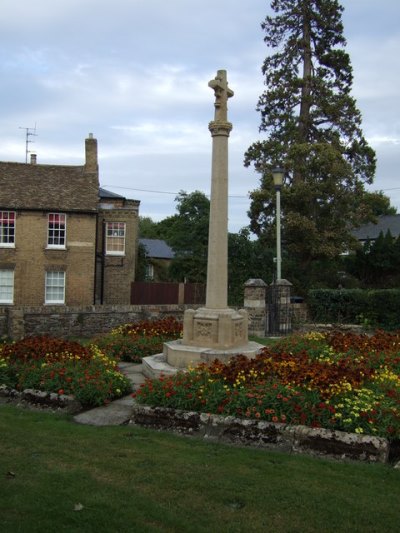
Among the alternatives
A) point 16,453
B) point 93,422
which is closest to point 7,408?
point 93,422

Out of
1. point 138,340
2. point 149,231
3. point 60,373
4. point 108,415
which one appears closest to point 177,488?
point 108,415

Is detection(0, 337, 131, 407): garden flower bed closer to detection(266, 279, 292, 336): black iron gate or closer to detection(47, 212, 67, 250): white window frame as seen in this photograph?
detection(266, 279, 292, 336): black iron gate

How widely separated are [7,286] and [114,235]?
6.85 m

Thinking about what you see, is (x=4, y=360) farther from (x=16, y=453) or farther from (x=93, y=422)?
(x=16, y=453)

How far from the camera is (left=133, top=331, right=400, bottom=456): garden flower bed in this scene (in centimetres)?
568

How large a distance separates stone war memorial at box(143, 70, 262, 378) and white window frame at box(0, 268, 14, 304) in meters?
20.7

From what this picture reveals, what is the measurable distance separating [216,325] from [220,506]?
18.2 feet

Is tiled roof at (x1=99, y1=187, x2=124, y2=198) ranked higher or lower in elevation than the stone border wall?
higher

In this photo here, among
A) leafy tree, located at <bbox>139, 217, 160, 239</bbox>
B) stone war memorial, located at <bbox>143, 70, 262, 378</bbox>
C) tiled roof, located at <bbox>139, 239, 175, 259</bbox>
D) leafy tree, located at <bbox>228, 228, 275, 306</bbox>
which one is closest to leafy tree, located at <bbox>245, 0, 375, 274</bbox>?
leafy tree, located at <bbox>228, 228, 275, 306</bbox>

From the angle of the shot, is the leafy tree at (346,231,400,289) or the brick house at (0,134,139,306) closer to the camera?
the leafy tree at (346,231,400,289)

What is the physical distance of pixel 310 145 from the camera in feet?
82.4

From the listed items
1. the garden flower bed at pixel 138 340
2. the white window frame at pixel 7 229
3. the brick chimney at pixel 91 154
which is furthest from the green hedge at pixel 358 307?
the brick chimney at pixel 91 154

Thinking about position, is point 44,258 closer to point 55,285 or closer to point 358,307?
point 55,285

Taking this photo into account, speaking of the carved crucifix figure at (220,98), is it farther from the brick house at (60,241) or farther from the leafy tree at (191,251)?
the leafy tree at (191,251)
